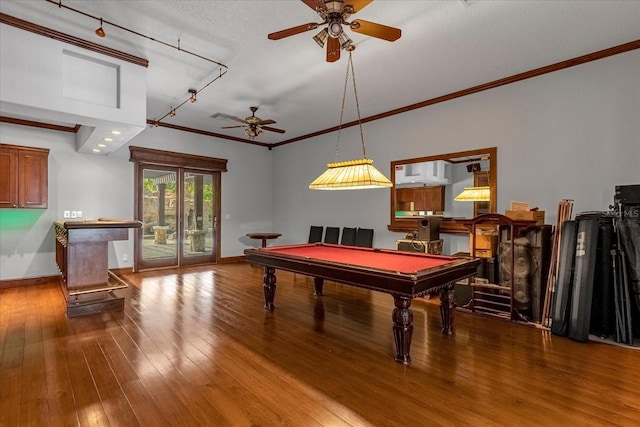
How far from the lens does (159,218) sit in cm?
701

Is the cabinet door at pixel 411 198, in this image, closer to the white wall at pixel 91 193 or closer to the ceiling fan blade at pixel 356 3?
the ceiling fan blade at pixel 356 3

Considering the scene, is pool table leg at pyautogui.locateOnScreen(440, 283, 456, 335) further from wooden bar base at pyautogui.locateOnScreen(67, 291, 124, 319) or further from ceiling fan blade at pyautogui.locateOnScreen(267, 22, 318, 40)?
wooden bar base at pyautogui.locateOnScreen(67, 291, 124, 319)

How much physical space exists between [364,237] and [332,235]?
0.88 meters

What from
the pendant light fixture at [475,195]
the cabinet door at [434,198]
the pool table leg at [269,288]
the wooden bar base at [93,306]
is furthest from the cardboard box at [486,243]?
the wooden bar base at [93,306]

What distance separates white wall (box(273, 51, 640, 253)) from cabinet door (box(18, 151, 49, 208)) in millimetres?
5243

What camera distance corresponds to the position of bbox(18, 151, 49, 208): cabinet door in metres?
5.27

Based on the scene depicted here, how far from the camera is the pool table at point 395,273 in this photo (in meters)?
2.59

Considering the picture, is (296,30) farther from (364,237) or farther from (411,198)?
(364,237)

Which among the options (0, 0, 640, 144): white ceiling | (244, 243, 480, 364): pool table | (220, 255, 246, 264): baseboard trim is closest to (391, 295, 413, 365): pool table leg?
(244, 243, 480, 364): pool table

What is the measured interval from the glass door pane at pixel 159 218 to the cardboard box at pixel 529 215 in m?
6.53

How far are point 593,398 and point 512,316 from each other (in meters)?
1.60

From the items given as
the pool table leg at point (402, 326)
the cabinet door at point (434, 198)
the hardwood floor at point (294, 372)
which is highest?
the cabinet door at point (434, 198)

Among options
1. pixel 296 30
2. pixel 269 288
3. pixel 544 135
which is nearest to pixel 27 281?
pixel 269 288

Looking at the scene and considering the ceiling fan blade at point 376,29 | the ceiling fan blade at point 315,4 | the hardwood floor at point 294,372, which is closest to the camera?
the hardwood floor at point 294,372
